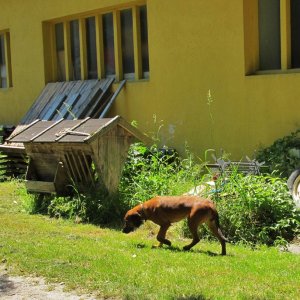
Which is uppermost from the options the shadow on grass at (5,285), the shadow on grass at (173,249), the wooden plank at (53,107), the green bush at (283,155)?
the wooden plank at (53,107)

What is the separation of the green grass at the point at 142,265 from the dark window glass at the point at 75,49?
6899 mm

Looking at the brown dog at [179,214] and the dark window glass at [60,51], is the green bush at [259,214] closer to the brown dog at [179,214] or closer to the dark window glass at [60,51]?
the brown dog at [179,214]

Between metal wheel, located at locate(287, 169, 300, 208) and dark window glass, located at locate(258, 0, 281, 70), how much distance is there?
8.78ft

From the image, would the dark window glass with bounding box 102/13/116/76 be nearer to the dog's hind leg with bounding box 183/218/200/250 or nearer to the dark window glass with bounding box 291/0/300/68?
the dark window glass with bounding box 291/0/300/68

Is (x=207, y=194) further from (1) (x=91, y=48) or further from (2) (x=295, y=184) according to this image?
(1) (x=91, y=48)

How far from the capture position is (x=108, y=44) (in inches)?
549

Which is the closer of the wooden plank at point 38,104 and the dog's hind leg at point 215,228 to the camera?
the dog's hind leg at point 215,228

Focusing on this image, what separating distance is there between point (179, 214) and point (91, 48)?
8.00 m

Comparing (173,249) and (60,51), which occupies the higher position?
(60,51)

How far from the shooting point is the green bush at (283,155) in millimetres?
9156

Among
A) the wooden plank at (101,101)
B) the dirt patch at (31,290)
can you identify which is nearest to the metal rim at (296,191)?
the dirt patch at (31,290)

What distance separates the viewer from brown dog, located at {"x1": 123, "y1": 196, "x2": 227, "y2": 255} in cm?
703

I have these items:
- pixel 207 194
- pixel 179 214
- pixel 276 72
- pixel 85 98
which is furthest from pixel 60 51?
pixel 179 214

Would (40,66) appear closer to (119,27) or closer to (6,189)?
(119,27)
